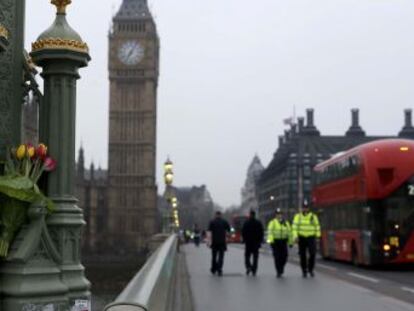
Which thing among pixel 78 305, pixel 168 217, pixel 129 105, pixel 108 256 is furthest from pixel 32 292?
pixel 129 105

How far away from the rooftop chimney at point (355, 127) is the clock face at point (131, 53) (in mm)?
39695

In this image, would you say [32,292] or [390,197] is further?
[390,197]

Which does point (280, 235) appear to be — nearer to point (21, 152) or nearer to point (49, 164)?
point (49, 164)

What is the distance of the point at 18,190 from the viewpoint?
480cm

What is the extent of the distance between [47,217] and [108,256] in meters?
121

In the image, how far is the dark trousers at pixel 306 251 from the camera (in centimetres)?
2194

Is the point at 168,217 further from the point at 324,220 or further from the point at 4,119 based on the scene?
the point at 4,119

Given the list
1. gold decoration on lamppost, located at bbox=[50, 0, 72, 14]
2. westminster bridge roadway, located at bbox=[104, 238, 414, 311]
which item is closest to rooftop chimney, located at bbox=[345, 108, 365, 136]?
westminster bridge roadway, located at bbox=[104, 238, 414, 311]

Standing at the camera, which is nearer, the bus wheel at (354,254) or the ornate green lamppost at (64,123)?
the ornate green lamppost at (64,123)

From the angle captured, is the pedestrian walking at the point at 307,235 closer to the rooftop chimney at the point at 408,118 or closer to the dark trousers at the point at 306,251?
the dark trousers at the point at 306,251

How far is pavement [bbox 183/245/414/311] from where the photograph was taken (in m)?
14.2

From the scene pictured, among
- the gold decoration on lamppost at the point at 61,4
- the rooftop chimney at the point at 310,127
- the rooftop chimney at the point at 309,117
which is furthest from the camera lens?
the rooftop chimney at the point at 309,117

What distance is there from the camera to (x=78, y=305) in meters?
5.34

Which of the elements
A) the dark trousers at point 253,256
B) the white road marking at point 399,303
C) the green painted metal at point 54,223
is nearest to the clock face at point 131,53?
the dark trousers at point 253,256
